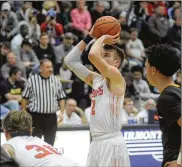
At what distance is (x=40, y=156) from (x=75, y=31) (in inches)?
398

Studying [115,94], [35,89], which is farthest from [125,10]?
[115,94]

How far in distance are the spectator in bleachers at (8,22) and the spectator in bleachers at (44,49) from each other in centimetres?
77

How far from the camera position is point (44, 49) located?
1278cm

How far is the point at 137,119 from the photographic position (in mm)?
10297

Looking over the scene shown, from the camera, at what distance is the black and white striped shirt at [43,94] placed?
9008mm

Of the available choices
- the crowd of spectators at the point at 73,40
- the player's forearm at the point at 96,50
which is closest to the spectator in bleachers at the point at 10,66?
the crowd of spectators at the point at 73,40

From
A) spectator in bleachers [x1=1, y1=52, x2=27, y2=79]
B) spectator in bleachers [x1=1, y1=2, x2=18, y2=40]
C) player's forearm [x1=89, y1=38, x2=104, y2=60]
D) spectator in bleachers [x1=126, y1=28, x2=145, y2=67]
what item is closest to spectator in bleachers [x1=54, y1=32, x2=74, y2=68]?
spectator in bleachers [x1=1, y1=2, x2=18, y2=40]

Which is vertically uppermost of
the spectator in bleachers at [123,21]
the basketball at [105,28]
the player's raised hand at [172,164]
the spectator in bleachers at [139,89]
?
the spectator in bleachers at [123,21]

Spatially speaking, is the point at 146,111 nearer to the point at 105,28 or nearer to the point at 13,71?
the point at 13,71

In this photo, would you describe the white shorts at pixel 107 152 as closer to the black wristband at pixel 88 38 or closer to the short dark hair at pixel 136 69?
the black wristband at pixel 88 38

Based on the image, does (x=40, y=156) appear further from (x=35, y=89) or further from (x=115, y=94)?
(x=35, y=89)

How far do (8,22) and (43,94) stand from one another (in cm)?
456

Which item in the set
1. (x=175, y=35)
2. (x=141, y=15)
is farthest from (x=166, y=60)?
(x=141, y=15)

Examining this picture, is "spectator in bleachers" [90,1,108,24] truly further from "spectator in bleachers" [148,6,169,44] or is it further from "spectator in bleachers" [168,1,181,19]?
"spectator in bleachers" [168,1,181,19]
